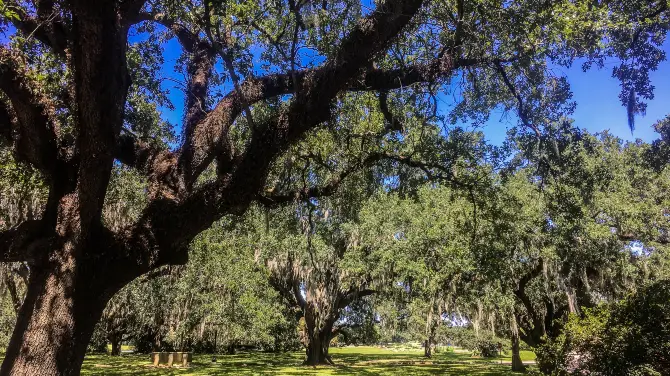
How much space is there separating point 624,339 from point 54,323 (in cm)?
641

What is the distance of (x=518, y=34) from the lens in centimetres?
479

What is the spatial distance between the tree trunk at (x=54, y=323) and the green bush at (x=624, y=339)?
19.9ft

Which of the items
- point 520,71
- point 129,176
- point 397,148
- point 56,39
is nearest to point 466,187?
point 397,148

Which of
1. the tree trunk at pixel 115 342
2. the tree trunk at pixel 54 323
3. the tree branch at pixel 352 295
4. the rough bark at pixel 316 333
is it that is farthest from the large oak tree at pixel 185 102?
the tree trunk at pixel 115 342

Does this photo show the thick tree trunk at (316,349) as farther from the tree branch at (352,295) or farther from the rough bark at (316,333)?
the tree branch at (352,295)

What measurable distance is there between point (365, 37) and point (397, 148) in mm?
3591

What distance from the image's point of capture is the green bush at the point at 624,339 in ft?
16.3

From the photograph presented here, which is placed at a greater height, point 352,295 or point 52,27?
point 52,27

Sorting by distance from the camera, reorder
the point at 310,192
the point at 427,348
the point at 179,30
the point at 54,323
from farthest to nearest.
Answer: the point at 427,348 < the point at 310,192 < the point at 179,30 < the point at 54,323

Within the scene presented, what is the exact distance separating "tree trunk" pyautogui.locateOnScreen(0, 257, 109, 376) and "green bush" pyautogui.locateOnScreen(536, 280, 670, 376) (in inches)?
239

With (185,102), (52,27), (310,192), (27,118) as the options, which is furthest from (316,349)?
(52,27)

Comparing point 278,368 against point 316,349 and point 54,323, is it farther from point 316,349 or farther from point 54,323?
point 54,323

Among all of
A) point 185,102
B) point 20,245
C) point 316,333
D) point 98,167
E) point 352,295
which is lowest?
point 316,333

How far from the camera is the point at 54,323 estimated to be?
11.8 feet
